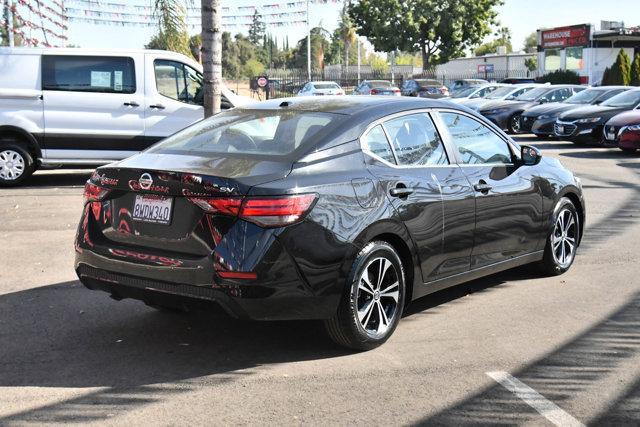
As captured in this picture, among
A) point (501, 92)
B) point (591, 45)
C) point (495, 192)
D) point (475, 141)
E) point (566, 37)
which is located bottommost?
point (495, 192)

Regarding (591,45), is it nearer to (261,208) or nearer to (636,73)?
(636,73)

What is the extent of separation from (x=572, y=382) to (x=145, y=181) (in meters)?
2.73

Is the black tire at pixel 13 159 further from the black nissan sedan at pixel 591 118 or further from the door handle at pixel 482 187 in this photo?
the black nissan sedan at pixel 591 118

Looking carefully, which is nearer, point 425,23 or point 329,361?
point 329,361

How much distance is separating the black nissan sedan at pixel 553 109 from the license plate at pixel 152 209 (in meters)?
18.4

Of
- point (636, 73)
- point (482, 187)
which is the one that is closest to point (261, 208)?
point (482, 187)

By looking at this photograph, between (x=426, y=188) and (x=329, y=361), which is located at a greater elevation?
(x=426, y=188)

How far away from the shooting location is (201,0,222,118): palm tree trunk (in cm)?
1180

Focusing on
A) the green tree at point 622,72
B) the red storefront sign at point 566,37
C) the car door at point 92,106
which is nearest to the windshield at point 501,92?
the green tree at point 622,72

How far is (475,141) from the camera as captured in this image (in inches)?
249

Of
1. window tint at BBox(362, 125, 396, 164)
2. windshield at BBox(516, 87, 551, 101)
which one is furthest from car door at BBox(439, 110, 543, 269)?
windshield at BBox(516, 87, 551, 101)

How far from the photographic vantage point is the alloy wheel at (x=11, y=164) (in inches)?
492

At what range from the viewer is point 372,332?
202 inches

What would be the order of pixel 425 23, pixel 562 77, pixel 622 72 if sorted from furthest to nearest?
1. pixel 425 23
2. pixel 562 77
3. pixel 622 72
